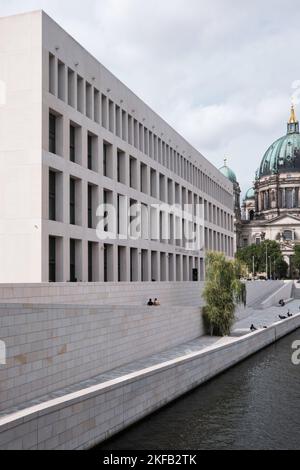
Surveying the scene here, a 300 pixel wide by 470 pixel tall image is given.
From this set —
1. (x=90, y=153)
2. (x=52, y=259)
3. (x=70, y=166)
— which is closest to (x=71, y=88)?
(x=90, y=153)

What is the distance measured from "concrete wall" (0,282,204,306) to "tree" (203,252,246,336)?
91.1 inches

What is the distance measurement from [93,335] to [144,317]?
564 cm

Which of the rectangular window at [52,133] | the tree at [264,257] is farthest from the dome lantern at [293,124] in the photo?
the rectangular window at [52,133]

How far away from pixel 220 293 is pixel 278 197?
127401 millimetres

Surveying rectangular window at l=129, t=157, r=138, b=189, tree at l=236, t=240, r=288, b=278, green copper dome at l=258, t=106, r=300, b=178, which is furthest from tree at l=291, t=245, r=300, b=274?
rectangular window at l=129, t=157, r=138, b=189

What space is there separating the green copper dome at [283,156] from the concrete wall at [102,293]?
124 m

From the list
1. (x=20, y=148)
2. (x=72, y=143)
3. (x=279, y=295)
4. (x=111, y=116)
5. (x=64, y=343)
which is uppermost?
(x=111, y=116)

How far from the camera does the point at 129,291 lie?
3072 cm

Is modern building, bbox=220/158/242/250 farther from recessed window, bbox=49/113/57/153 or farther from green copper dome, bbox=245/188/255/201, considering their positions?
recessed window, bbox=49/113/57/153

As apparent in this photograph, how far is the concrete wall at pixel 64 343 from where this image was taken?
50.8ft

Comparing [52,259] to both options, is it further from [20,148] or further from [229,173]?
[229,173]

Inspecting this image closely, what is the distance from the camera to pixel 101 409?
1658 cm

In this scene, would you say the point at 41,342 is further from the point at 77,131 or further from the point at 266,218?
the point at 266,218

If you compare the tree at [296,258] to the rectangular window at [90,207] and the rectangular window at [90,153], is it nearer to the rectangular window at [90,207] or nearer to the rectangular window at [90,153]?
the rectangular window at [90,207]
